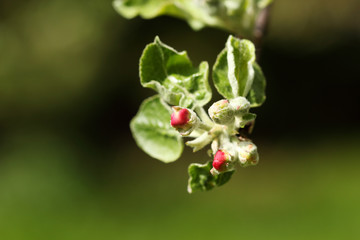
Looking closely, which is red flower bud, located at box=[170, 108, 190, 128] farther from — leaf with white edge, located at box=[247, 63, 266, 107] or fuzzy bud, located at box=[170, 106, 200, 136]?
leaf with white edge, located at box=[247, 63, 266, 107]

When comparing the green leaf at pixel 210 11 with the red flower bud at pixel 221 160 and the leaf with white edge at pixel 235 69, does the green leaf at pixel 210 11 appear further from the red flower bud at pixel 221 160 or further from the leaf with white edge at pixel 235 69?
the red flower bud at pixel 221 160

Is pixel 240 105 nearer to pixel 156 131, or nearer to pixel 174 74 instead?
pixel 174 74

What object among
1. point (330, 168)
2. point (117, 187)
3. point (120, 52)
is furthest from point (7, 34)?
point (330, 168)

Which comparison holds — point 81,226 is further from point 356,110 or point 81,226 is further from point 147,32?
point 356,110

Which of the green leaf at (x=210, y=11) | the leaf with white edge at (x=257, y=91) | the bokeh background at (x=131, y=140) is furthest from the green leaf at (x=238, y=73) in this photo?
the bokeh background at (x=131, y=140)

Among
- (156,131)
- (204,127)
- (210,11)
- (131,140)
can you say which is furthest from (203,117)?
(131,140)
